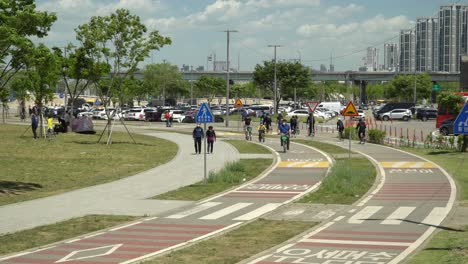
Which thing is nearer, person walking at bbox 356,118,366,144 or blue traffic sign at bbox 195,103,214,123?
blue traffic sign at bbox 195,103,214,123

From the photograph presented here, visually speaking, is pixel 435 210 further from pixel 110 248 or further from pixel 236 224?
pixel 110 248

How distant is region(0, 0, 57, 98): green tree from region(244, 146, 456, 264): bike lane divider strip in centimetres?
1111

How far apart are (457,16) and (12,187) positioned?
515ft

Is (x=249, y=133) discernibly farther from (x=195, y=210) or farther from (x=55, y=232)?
(x=55, y=232)

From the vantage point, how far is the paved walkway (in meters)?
18.2

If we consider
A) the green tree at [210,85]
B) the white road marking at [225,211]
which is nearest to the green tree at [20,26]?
the white road marking at [225,211]

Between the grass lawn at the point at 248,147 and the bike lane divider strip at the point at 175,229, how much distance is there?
44.9ft

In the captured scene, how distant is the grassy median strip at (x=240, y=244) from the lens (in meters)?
13.1

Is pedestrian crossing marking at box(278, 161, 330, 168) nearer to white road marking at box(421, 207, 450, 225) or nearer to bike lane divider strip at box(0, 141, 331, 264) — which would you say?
bike lane divider strip at box(0, 141, 331, 264)

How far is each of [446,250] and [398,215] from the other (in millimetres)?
4983

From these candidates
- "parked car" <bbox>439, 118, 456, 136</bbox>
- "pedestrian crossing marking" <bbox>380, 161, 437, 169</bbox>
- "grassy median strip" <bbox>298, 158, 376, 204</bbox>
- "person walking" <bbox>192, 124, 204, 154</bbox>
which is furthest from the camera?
"parked car" <bbox>439, 118, 456, 136</bbox>

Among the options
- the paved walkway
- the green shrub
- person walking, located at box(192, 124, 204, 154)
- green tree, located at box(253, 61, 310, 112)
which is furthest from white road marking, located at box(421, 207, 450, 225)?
green tree, located at box(253, 61, 310, 112)

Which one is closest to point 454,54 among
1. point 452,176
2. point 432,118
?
point 432,118

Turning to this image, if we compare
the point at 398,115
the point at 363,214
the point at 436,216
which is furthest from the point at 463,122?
the point at 398,115
